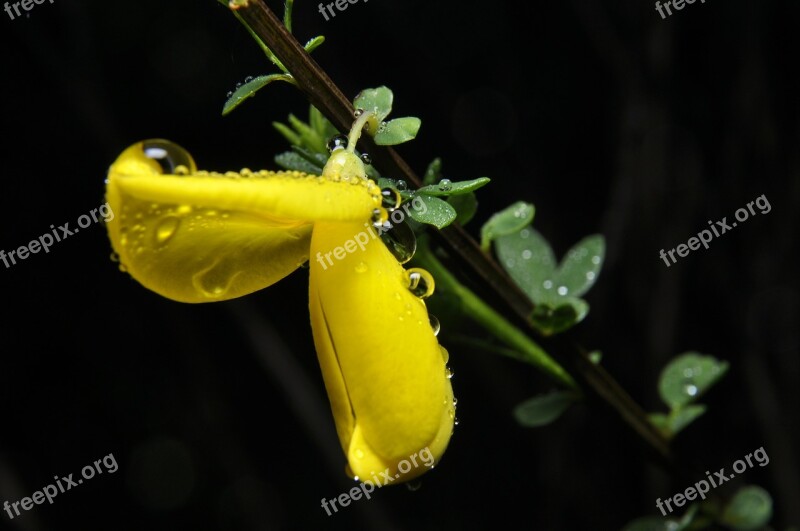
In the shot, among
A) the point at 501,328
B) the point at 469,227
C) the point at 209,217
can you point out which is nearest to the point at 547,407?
the point at 501,328

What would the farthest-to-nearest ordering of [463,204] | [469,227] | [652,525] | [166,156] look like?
[469,227] < [652,525] < [463,204] < [166,156]

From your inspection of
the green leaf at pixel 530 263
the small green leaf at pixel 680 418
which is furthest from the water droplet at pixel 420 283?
the small green leaf at pixel 680 418

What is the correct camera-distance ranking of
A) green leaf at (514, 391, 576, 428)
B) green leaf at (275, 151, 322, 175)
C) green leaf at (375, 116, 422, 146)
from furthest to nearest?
green leaf at (514, 391, 576, 428), green leaf at (275, 151, 322, 175), green leaf at (375, 116, 422, 146)

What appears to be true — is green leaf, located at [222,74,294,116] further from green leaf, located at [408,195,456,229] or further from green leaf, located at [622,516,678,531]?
green leaf, located at [622,516,678,531]

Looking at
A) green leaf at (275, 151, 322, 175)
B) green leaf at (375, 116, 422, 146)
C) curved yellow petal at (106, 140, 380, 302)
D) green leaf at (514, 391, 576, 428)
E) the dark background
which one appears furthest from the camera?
the dark background

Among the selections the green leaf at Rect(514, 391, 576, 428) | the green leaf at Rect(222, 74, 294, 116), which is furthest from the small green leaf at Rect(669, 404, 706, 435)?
the green leaf at Rect(222, 74, 294, 116)

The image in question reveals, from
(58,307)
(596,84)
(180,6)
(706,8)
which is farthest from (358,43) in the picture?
(58,307)

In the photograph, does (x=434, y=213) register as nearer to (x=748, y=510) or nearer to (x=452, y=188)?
(x=452, y=188)

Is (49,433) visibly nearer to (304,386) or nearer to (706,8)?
(304,386)
